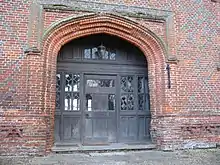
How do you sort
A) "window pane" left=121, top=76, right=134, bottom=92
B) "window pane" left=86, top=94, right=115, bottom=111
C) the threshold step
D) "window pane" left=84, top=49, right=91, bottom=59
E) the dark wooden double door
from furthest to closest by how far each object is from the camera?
"window pane" left=121, top=76, right=134, bottom=92 → "window pane" left=84, top=49, right=91, bottom=59 → "window pane" left=86, top=94, right=115, bottom=111 → the dark wooden double door → the threshold step

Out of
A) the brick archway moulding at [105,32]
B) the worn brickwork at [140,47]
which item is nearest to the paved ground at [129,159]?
the worn brickwork at [140,47]

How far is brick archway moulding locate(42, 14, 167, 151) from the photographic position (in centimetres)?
749

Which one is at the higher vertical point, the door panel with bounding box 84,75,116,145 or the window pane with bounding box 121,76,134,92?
the window pane with bounding box 121,76,134,92

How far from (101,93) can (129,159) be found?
2.82m

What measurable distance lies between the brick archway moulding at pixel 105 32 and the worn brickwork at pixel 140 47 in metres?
0.03

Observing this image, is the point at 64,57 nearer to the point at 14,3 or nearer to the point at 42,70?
the point at 42,70

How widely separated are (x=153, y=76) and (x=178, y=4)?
105 inches

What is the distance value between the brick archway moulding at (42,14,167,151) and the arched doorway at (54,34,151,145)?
0.68 meters

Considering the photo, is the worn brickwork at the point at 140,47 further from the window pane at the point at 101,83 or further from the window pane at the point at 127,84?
the window pane at the point at 101,83

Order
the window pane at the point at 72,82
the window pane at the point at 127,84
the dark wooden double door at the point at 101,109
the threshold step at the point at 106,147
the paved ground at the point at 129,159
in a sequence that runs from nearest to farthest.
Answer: the paved ground at the point at 129,159
the threshold step at the point at 106,147
the dark wooden double door at the point at 101,109
the window pane at the point at 72,82
the window pane at the point at 127,84

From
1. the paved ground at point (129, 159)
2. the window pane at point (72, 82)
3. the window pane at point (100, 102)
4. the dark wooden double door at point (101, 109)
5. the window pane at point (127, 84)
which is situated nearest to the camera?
the paved ground at point (129, 159)

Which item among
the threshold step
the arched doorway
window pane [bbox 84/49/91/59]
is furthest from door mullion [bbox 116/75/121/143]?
window pane [bbox 84/49/91/59]

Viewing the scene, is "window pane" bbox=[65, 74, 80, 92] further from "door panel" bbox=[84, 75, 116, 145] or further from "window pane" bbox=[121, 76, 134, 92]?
"window pane" bbox=[121, 76, 134, 92]

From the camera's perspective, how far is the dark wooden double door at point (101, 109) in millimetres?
8469
